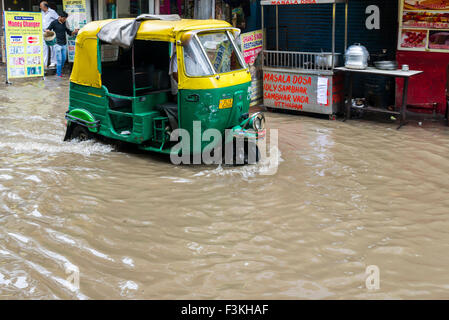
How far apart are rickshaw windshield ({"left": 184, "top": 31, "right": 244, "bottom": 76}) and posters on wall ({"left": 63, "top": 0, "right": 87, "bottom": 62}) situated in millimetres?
9407

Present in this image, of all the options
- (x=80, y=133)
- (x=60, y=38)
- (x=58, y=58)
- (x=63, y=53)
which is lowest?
(x=80, y=133)

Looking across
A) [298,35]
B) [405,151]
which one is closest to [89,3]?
[298,35]

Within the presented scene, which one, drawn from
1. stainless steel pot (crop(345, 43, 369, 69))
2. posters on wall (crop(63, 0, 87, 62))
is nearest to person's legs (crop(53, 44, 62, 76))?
posters on wall (crop(63, 0, 87, 62))

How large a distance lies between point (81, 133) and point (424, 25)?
6.36 metres

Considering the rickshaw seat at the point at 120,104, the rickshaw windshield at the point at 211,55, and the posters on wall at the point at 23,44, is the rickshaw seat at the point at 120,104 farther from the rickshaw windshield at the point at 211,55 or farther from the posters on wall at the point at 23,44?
the posters on wall at the point at 23,44

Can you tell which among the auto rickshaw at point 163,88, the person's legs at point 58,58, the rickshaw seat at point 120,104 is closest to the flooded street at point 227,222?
the auto rickshaw at point 163,88

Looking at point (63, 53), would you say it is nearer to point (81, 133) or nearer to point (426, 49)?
point (81, 133)

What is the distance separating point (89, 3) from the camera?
15.6m

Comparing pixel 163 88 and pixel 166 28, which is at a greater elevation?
pixel 166 28

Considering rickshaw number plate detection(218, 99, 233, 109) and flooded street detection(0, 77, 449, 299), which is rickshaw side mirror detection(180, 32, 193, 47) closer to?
rickshaw number plate detection(218, 99, 233, 109)

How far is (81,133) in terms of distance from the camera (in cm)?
844

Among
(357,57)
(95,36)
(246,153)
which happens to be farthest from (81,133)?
(357,57)

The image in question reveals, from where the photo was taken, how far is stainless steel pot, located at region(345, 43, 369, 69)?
957 cm

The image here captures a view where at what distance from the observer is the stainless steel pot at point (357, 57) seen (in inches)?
377
